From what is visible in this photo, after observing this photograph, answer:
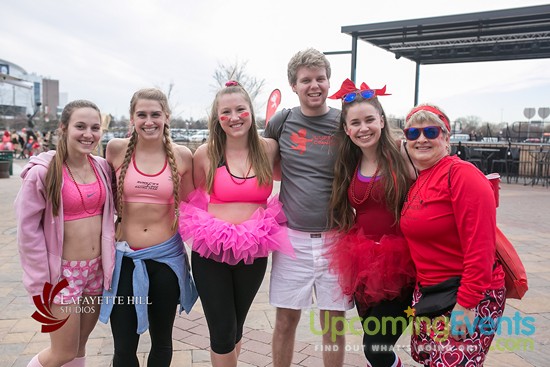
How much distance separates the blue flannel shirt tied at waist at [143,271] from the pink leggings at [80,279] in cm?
9

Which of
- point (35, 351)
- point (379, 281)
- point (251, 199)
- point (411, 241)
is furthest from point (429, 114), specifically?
point (35, 351)

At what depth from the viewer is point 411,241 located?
7.61 ft

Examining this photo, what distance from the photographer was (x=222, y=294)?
261 cm

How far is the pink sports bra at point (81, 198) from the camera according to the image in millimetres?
2438

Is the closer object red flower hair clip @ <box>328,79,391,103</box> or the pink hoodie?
the pink hoodie

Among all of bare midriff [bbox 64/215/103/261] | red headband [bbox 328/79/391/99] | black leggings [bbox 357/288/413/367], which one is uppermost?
red headband [bbox 328/79/391/99]

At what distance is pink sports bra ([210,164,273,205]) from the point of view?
2.73 metres

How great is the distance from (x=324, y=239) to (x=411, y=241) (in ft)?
2.12

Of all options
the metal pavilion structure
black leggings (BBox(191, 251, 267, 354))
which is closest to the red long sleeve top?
black leggings (BBox(191, 251, 267, 354))

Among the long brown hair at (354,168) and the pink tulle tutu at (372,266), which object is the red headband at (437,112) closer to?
the long brown hair at (354,168)

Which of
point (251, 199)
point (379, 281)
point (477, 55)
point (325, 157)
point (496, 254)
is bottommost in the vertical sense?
point (379, 281)

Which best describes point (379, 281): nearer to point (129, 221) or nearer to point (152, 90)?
point (129, 221)

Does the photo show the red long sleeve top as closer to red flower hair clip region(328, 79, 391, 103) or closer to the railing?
red flower hair clip region(328, 79, 391, 103)

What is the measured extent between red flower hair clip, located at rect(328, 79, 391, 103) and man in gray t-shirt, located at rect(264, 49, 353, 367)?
0.17m
